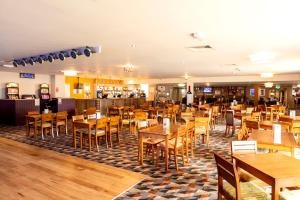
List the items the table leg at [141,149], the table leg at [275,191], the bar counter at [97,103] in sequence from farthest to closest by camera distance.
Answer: the bar counter at [97,103], the table leg at [141,149], the table leg at [275,191]

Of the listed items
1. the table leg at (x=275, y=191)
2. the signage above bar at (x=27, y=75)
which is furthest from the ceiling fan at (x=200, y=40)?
the signage above bar at (x=27, y=75)

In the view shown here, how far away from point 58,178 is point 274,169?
3492 mm

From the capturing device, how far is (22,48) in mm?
5906

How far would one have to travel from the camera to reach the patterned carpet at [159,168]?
352 cm

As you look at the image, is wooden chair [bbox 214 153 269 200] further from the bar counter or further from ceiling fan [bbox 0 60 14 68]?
the bar counter

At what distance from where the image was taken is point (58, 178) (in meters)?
4.10

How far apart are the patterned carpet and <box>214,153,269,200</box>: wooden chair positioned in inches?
38.1

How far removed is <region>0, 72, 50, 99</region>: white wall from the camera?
1195 centimetres

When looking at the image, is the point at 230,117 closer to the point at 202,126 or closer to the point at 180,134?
the point at 202,126

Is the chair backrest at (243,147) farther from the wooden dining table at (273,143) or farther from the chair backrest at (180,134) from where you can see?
the chair backrest at (180,134)

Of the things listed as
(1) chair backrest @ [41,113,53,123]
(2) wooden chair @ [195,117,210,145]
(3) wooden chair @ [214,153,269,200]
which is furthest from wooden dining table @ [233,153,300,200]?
(1) chair backrest @ [41,113,53,123]

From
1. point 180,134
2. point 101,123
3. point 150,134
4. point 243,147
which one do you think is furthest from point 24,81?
point 243,147

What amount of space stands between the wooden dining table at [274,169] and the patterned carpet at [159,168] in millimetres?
1067

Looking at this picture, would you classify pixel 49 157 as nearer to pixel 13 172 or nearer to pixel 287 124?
pixel 13 172
